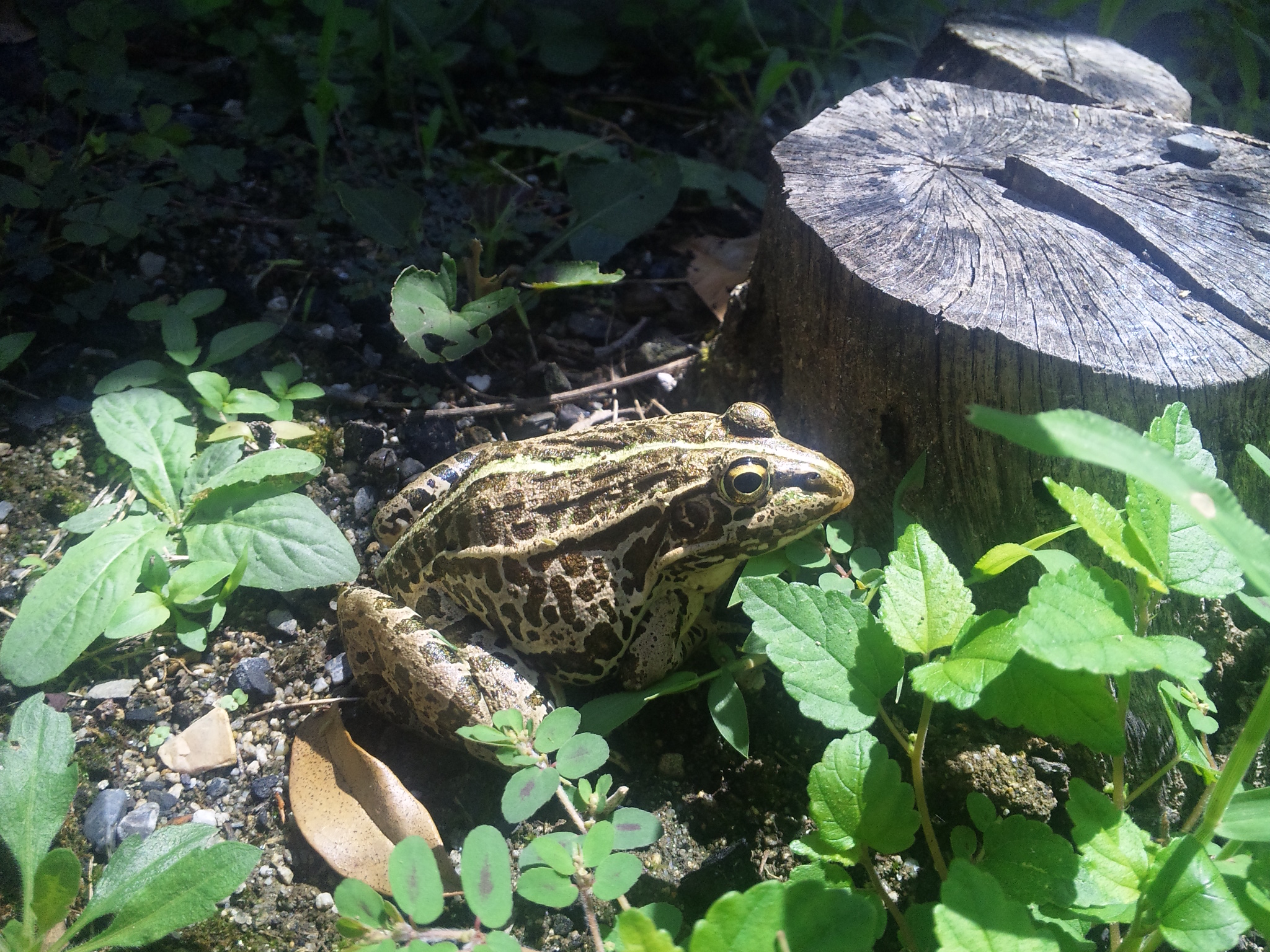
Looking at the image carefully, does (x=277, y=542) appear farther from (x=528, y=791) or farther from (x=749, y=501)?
(x=749, y=501)

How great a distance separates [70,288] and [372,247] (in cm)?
107

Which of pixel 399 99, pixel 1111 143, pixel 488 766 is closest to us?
pixel 488 766

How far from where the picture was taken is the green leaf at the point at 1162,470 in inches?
41.4

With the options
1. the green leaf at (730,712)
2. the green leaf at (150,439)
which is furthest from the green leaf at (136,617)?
the green leaf at (730,712)

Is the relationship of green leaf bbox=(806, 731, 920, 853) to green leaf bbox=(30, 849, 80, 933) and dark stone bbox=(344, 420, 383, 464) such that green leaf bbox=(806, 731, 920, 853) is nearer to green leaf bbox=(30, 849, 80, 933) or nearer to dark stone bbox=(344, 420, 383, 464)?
green leaf bbox=(30, 849, 80, 933)

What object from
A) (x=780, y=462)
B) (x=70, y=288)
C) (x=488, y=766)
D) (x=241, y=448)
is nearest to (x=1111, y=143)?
(x=780, y=462)

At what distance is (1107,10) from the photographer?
11.1ft

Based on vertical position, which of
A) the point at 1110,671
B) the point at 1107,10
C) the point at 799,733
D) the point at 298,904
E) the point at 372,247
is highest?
the point at 1107,10

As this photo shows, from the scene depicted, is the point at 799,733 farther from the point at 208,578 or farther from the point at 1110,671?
the point at 208,578

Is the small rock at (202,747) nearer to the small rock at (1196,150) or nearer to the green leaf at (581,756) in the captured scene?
the green leaf at (581,756)

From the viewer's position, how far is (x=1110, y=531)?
1521mm

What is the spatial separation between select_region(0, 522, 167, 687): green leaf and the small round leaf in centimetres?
132

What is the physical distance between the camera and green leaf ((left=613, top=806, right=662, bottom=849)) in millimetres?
1710

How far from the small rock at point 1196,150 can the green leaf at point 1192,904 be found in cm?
199
